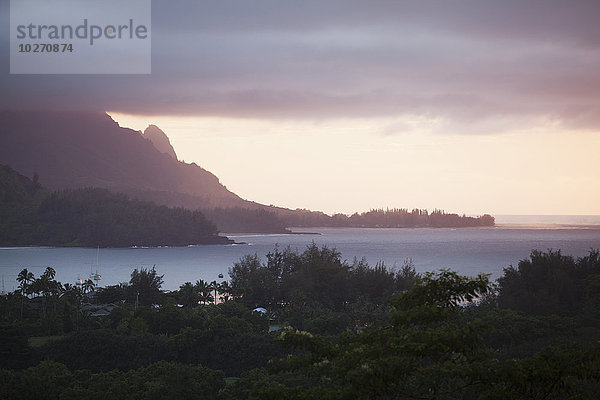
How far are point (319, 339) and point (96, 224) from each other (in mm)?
175949

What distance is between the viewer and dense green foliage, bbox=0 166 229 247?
177 metres

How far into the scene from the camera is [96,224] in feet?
587

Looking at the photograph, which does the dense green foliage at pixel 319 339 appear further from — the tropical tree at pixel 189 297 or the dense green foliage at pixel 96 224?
the dense green foliage at pixel 96 224

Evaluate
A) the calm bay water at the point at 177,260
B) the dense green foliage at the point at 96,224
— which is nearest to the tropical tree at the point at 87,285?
the calm bay water at the point at 177,260

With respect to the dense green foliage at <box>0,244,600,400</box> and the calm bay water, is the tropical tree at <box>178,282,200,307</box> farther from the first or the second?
the calm bay water

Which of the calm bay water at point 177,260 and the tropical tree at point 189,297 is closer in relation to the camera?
the tropical tree at point 189,297

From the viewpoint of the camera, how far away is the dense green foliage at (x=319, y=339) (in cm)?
1037

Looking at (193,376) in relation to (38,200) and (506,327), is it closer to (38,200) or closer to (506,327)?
(506,327)

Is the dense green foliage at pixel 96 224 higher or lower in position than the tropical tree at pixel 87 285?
higher

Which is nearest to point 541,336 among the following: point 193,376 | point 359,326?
point 359,326

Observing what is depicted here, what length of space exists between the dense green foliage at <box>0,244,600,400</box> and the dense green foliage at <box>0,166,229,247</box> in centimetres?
12510

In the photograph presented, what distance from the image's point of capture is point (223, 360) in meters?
30.8

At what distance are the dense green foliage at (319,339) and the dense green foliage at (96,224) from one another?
410 ft

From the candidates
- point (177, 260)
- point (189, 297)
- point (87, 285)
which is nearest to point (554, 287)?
point (189, 297)
